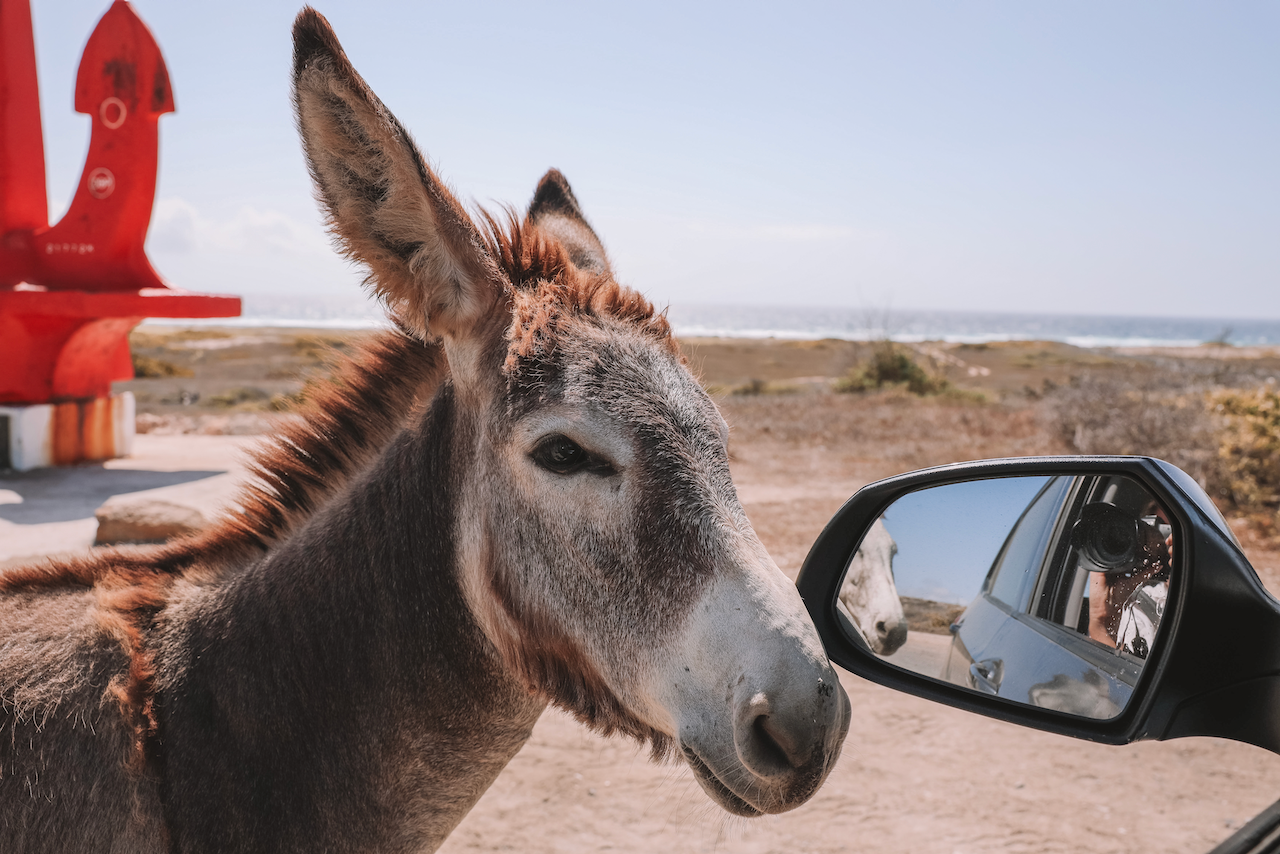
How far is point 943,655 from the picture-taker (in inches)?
80.7

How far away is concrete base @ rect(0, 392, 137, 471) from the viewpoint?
964 centimetres

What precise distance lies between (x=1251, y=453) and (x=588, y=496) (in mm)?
11216

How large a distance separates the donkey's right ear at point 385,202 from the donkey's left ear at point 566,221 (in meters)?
0.58

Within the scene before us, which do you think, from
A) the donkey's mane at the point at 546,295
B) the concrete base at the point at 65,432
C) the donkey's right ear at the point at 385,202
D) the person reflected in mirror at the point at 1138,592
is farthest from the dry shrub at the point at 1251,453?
the concrete base at the point at 65,432

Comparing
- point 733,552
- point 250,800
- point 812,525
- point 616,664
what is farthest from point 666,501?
point 812,525

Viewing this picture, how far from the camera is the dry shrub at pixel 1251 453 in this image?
32.0 feet

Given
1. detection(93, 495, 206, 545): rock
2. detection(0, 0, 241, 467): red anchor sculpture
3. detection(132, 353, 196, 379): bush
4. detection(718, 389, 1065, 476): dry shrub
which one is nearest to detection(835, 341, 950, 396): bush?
detection(718, 389, 1065, 476): dry shrub

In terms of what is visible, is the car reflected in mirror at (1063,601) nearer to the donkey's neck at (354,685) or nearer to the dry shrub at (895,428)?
the donkey's neck at (354,685)

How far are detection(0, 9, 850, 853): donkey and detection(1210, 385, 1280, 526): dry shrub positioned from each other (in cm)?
1066

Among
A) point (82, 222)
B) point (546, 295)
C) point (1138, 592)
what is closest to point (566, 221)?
point (546, 295)

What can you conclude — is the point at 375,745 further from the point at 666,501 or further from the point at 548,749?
the point at 548,749

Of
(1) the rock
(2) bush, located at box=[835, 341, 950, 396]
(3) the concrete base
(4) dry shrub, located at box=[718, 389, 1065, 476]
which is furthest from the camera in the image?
(2) bush, located at box=[835, 341, 950, 396]

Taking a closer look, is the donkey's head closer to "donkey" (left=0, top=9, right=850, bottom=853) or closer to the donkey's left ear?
"donkey" (left=0, top=9, right=850, bottom=853)

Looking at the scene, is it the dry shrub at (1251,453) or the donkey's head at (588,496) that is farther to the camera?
the dry shrub at (1251,453)
